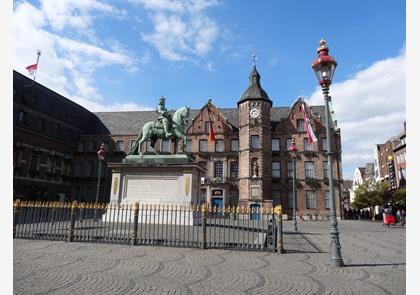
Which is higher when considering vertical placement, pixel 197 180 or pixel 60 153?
pixel 60 153

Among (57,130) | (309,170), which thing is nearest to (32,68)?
(57,130)

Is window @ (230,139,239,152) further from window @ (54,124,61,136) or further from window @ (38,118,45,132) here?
window @ (38,118,45,132)

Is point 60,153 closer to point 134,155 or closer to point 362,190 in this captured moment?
point 134,155

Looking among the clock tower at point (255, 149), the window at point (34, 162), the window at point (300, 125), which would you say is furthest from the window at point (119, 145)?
the window at point (300, 125)

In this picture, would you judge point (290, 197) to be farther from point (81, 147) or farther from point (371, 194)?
point (81, 147)

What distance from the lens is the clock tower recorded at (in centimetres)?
3994

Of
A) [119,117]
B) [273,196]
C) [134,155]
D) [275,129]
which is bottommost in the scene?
[273,196]

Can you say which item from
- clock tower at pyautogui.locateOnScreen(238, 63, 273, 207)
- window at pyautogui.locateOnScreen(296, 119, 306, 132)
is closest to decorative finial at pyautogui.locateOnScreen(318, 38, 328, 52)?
clock tower at pyautogui.locateOnScreen(238, 63, 273, 207)

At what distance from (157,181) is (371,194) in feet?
103

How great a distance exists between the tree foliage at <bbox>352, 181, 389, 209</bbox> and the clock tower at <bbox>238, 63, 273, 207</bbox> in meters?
11.5

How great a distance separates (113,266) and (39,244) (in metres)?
5.08

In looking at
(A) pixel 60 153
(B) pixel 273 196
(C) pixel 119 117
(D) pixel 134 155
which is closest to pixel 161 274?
(D) pixel 134 155

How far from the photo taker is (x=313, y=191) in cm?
4194

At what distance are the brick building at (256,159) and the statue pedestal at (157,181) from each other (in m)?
20.1
